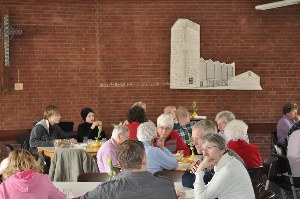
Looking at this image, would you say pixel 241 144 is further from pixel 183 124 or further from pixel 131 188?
pixel 131 188

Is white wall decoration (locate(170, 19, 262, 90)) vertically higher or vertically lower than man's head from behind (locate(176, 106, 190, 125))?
higher

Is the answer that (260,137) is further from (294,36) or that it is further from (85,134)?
(85,134)

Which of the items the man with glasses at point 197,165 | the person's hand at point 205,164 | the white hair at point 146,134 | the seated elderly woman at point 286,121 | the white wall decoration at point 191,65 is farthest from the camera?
the white wall decoration at point 191,65

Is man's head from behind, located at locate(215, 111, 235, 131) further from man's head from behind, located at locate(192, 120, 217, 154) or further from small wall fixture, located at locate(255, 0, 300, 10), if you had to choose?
small wall fixture, located at locate(255, 0, 300, 10)

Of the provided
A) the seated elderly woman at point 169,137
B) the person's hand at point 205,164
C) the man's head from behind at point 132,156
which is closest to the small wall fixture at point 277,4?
the seated elderly woman at point 169,137

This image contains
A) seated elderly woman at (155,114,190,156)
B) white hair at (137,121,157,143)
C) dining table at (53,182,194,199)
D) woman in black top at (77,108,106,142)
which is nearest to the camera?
dining table at (53,182,194,199)

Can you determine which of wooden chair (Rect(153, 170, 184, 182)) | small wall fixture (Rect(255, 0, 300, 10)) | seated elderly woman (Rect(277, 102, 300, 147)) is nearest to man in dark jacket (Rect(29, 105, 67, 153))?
seated elderly woman (Rect(277, 102, 300, 147))

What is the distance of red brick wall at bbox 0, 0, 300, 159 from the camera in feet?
41.2

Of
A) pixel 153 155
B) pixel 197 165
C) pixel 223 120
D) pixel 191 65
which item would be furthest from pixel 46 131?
pixel 197 165

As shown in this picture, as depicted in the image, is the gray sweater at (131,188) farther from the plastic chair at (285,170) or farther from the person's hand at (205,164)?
the plastic chair at (285,170)

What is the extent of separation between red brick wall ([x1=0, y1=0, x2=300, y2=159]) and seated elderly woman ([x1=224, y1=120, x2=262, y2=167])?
5380 millimetres

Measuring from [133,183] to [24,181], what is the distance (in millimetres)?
1081

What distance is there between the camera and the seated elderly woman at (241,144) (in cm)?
757

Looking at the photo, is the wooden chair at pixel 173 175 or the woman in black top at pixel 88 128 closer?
the wooden chair at pixel 173 175
